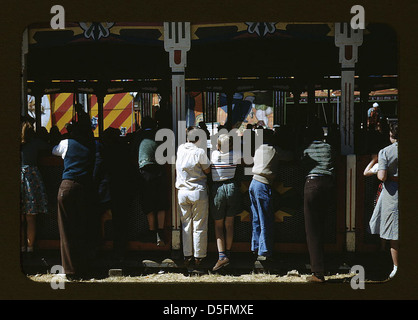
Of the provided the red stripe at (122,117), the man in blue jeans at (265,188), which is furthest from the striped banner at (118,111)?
the man in blue jeans at (265,188)

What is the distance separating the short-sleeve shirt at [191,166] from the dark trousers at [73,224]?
97cm

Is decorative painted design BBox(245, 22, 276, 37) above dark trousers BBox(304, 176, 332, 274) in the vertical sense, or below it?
above

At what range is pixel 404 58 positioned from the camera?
3.36 m

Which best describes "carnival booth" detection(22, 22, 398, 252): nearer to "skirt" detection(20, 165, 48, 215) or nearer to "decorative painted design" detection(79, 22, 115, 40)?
"decorative painted design" detection(79, 22, 115, 40)

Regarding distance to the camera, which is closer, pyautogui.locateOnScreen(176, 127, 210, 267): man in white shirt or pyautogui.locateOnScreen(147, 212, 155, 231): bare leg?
pyautogui.locateOnScreen(176, 127, 210, 267): man in white shirt

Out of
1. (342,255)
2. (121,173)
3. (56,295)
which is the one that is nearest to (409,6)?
(342,255)

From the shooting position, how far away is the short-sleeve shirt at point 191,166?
4.37m

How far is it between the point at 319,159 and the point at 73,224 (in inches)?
99.2

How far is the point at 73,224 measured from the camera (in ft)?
14.2

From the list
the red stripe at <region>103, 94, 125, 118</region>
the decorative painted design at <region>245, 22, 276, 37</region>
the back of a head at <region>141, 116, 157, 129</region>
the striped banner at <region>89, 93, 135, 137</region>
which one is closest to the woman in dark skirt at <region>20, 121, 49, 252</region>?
the back of a head at <region>141, 116, 157, 129</region>

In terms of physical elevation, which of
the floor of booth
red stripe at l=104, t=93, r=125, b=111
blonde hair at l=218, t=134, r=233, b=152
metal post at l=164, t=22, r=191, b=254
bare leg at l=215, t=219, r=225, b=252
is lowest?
the floor of booth

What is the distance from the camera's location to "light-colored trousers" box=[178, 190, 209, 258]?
4406 millimetres

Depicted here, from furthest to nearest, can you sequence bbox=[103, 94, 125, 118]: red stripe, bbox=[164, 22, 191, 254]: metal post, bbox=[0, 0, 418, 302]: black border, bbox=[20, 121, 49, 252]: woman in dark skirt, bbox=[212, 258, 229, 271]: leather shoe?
bbox=[103, 94, 125, 118]: red stripe
bbox=[164, 22, 191, 254]: metal post
bbox=[20, 121, 49, 252]: woman in dark skirt
bbox=[212, 258, 229, 271]: leather shoe
bbox=[0, 0, 418, 302]: black border

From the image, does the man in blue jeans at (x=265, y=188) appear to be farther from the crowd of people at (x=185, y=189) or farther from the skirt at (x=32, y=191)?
the skirt at (x=32, y=191)
